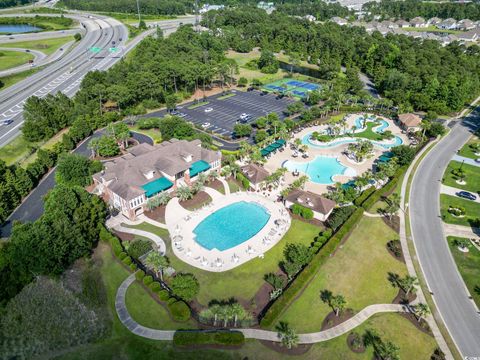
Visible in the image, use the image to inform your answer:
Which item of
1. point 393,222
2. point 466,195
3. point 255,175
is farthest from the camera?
point 255,175

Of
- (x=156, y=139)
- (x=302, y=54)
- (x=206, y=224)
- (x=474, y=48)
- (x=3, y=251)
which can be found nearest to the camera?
(x=3, y=251)

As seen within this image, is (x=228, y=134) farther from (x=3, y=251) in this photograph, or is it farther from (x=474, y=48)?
(x=474, y=48)

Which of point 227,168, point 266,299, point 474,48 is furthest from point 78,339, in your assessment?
point 474,48

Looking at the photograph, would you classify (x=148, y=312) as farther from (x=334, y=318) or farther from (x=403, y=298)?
(x=403, y=298)

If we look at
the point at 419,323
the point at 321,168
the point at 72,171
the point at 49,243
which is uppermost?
the point at 49,243

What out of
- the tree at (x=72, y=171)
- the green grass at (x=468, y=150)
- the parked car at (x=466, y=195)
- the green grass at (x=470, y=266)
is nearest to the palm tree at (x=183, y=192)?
the tree at (x=72, y=171)

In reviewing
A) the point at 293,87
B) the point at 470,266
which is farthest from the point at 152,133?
the point at 470,266
